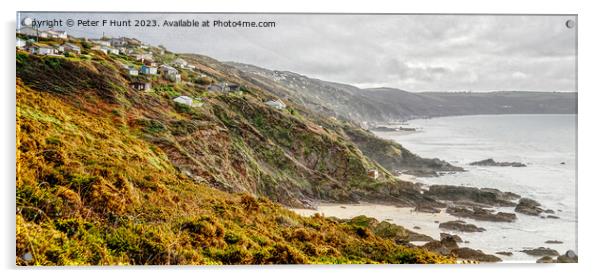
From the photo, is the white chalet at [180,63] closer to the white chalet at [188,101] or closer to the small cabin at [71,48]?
the white chalet at [188,101]

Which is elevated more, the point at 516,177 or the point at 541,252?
the point at 516,177

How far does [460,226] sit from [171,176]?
19.8ft

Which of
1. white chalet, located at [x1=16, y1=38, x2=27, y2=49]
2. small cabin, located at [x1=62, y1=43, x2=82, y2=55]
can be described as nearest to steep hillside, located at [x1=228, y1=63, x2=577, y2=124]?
small cabin, located at [x1=62, y1=43, x2=82, y2=55]

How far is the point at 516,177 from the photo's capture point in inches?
440

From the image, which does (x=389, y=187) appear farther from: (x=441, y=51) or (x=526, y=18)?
(x=526, y=18)

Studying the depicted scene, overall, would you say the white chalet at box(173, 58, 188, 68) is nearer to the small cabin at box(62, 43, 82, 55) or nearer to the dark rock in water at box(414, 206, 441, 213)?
the small cabin at box(62, 43, 82, 55)

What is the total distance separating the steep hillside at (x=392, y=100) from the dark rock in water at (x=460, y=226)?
276 centimetres

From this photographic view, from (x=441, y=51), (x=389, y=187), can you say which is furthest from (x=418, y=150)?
(x=441, y=51)

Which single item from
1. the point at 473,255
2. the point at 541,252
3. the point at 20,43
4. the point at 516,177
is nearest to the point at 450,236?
the point at 473,255

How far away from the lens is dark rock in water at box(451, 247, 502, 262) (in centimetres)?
753

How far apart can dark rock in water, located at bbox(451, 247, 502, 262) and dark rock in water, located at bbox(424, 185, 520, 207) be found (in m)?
2.09

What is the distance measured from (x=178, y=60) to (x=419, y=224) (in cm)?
621

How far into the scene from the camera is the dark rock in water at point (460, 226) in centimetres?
→ 921

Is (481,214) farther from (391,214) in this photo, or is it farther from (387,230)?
(387,230)
